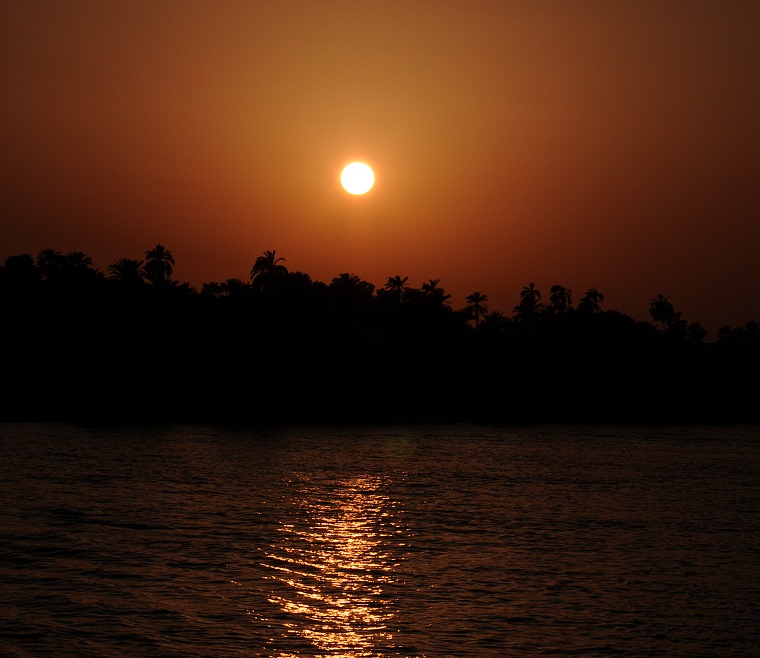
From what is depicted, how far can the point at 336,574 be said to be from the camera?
29.9 m

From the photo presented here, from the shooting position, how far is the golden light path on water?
74.6 feet

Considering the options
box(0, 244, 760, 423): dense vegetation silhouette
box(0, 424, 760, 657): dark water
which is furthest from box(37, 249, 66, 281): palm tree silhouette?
box(0, 424, 760, 657): dark water

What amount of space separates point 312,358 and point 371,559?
4041 inches

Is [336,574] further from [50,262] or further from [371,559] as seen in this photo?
[50,262]

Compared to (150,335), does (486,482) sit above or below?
below

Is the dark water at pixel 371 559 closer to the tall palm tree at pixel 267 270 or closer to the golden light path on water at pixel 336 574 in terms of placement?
the golden light path on water at pixel 336 574

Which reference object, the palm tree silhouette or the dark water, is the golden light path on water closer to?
the dark water

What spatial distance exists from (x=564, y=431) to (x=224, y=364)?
46418 millimetres

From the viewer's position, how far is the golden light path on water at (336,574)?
74.6ft

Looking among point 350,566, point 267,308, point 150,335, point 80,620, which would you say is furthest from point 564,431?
point 80,620

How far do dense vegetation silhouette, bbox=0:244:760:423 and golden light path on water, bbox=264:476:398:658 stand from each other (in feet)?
266

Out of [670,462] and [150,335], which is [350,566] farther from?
[150,335]

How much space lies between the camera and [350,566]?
31.3m

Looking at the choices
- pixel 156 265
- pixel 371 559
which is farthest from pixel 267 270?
pixel 371 559
